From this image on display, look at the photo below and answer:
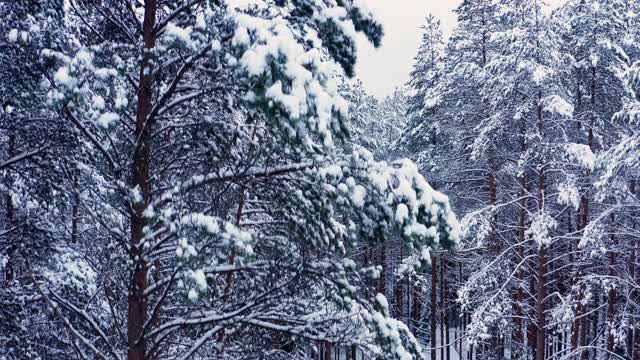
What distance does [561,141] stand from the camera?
14.0m

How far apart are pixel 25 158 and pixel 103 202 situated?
1466 millimetres

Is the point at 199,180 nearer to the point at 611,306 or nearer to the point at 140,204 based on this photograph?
the point at 140,204

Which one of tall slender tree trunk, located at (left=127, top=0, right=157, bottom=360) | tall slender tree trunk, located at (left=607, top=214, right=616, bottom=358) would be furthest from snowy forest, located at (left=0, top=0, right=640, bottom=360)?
tall slender tree trunk, located at (left=607, top=214, right=616, bottom=358)

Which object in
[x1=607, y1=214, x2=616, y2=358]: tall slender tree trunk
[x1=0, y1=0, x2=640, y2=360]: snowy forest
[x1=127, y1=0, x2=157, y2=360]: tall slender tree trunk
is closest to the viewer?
[x1=0, y1=0, x2=640, y2=360]: snowy forest

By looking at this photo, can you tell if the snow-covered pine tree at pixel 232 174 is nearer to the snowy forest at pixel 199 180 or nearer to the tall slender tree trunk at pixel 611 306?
the snowy forest at pixel 199 180

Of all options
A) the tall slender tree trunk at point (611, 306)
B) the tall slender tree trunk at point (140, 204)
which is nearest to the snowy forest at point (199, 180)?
the tall slender tree trunk at point (140, 204)

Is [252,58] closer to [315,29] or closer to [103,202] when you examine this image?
[315,29]

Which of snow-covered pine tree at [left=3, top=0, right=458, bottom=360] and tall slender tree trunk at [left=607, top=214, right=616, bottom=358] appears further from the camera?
tall slender tree trunk at [left=607, top=214, right=616, bottom=358]

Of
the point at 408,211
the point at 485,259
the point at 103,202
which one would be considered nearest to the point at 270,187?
the point at 408,211

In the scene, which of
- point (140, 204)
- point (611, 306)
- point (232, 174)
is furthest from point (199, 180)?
point (611, 306)

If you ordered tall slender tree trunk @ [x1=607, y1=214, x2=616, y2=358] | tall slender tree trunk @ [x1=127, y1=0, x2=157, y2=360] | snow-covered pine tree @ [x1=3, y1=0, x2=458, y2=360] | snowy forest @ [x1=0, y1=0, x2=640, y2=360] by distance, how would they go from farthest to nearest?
1. tall slender tree trunk @ [x1=607, y1=214, x2=616, y2=358]
2. tall slender tree trunk @ [x1=127, y1=0, x2=157, y2=360]
3. snowy forest @ [x1=0, y1=0, x2=640, y2=360]
4. snow-covered pine tree @ [x1=3, y1=0, x2=458, y2=360]

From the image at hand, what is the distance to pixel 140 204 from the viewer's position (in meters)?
5.11

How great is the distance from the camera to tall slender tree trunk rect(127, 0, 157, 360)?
5.13 metres

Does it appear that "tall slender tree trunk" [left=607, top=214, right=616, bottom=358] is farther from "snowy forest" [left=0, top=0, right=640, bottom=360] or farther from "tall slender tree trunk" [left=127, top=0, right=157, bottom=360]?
"tall slender tree trunk" [left=127, top=0, right=157, bottom=360]
